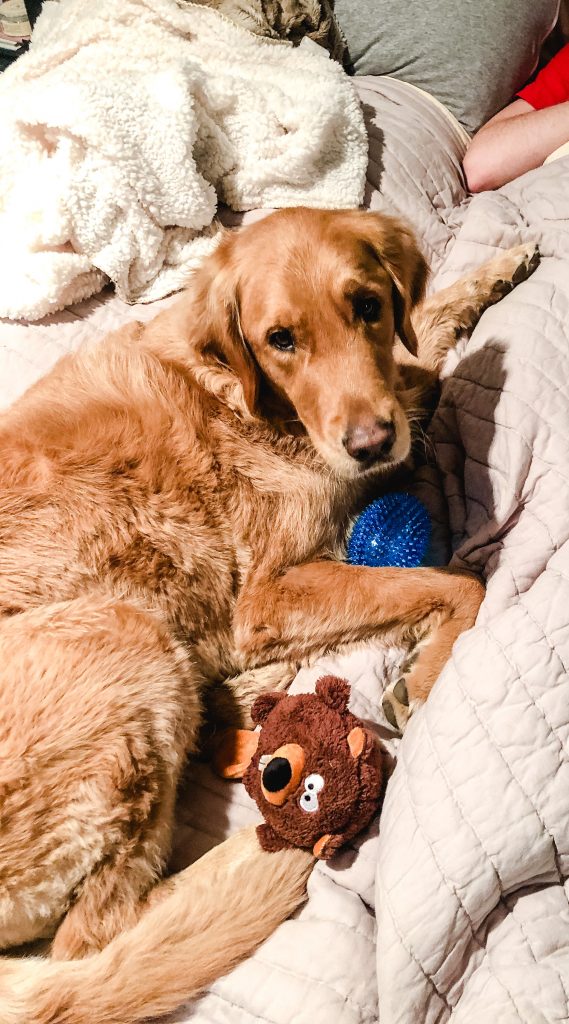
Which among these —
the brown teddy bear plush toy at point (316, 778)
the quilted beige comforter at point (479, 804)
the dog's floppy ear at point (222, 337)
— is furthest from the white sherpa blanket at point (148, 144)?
the brown teddy bear plush toy at point (316, 778)

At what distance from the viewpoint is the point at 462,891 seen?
1.37m

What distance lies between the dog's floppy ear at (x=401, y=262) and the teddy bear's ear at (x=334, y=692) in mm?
1000

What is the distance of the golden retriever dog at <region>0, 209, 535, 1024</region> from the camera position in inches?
61.7

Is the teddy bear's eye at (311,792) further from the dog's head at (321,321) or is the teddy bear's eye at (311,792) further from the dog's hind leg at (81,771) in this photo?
the dog's head at (321,321)

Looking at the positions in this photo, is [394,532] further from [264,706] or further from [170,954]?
[170,954]

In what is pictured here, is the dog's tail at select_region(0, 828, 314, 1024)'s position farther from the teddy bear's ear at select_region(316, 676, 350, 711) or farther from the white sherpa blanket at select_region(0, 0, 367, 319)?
the white sherpa blanket at select_region(0, 0, 367, 319)

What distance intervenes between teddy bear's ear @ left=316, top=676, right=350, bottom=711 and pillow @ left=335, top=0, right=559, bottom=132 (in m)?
2.86

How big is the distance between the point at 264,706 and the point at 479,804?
606 mm

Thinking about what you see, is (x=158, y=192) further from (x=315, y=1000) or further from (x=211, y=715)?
(x=315, y=1000)

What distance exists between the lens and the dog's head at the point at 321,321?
174 cm

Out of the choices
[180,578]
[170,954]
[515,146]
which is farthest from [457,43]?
[170,954]

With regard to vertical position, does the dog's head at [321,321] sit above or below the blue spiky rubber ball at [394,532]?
above

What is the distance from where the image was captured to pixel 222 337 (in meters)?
2.00

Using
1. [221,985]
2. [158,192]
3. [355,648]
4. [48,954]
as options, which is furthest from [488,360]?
[48,954]
